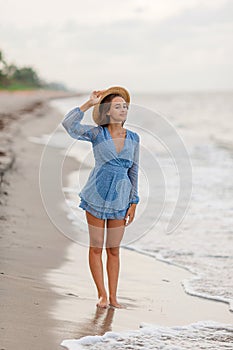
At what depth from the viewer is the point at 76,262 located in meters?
6.41

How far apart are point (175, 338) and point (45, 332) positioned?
0.84 metres

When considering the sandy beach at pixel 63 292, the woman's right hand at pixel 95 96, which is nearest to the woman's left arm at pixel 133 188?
the woman's right hand at pixel 95 96

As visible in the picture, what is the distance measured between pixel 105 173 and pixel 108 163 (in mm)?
73

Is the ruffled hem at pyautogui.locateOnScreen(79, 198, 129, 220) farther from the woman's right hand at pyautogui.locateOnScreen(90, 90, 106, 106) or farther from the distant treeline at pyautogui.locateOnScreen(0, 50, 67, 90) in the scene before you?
the distant treeline at pyautogui.locateOnScreen(0, 50, 67, 90)

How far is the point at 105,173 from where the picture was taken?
4.80m

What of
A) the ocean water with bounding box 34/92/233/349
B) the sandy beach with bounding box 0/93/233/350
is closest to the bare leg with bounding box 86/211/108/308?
the sandy beach with bounding box 0/93/233/350

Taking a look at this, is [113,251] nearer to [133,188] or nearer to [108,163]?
[133,188]

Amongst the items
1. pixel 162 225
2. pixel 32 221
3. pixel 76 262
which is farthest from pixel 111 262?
Answer: pixel 162 225

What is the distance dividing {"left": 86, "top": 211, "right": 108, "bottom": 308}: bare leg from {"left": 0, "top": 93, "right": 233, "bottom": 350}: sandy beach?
0.11 metres

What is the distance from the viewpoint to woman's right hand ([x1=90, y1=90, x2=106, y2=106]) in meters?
4.78

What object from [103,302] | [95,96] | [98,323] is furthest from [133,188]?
[98,323]

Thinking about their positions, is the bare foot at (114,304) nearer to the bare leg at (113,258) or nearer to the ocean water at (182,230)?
the bare leg at (113,258)

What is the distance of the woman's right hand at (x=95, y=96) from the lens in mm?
4781

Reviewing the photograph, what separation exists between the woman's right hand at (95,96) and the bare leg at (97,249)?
771mm
